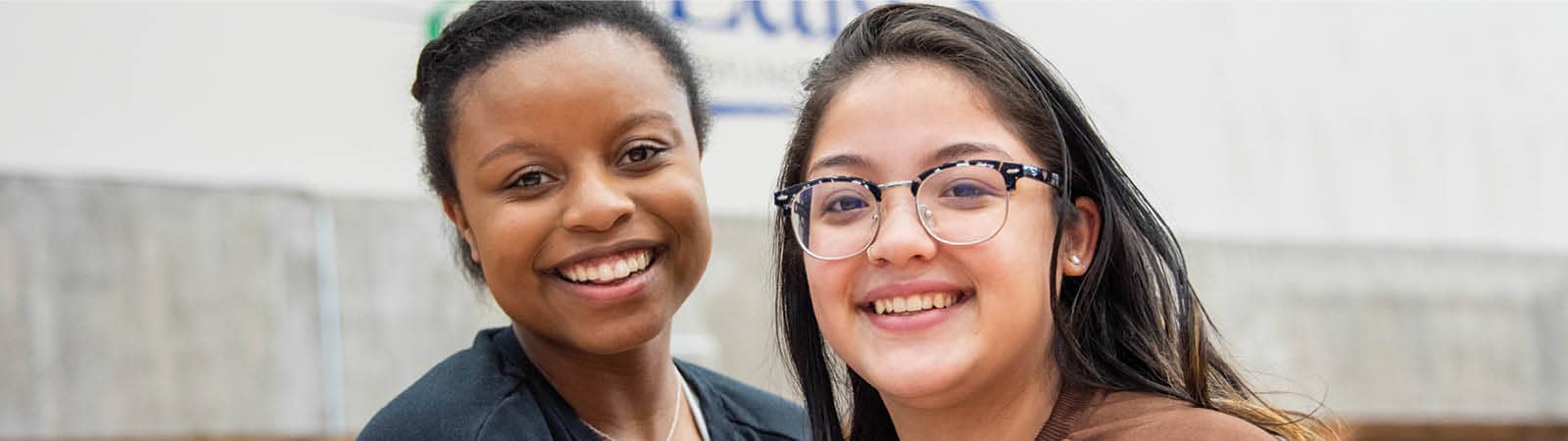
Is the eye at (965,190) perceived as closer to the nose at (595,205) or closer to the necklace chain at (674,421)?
the nose at (595,205)

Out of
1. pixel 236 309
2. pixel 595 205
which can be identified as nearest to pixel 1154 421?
pixel 595 205

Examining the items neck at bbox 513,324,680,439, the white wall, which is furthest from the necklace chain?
the white wall

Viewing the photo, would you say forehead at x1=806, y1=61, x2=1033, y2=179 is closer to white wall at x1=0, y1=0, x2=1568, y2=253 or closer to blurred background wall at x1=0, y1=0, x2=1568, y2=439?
blurred background wall at x1=0, y1=0, x2=1568, y2=439

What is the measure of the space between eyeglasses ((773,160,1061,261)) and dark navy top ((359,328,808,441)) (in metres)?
0.44

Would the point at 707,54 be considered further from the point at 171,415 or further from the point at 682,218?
the point at 682,218

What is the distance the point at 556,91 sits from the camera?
1750 millimetres

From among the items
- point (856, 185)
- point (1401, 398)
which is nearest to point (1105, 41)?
point (1401, 398)

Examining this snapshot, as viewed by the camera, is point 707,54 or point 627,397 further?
point 707,54

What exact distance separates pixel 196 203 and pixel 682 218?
5.89ft

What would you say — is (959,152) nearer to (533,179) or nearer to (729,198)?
(533,179)

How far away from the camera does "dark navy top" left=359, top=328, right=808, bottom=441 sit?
1.64m

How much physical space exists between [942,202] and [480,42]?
674mm

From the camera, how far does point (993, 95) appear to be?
149 centimetres

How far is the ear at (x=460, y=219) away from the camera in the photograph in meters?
1.87
